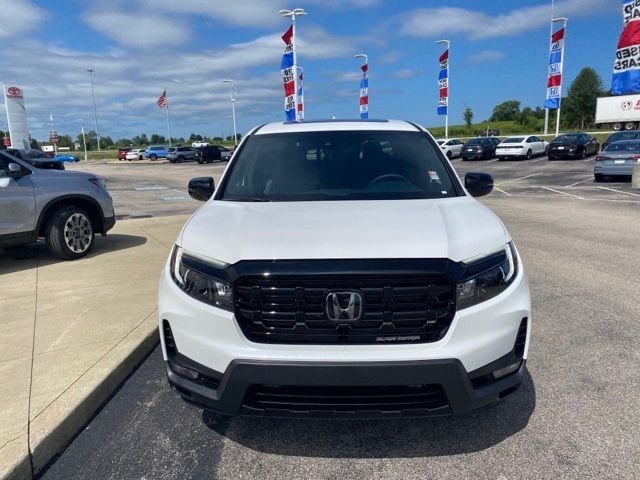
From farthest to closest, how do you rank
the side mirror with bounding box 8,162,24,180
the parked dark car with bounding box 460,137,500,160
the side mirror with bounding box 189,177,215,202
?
the parked dark car with bounding box 460,137,500,160
the side mirror with bounding box 8,162,24,180
the side mirror with bounding box 189,177,215,202

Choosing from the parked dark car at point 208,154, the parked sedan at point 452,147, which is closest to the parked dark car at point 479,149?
the parked sedan at point 452,147

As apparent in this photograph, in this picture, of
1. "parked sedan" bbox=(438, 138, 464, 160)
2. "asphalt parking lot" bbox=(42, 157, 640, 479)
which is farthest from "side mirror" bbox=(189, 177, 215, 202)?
"parked sedan" bbox=(438, 138, 464, 160)

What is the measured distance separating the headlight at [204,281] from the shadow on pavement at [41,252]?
4954 mm

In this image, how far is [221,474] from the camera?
8.55 ft

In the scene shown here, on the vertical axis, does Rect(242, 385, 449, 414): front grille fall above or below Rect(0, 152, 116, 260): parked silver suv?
below

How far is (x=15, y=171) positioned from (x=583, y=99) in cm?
10281

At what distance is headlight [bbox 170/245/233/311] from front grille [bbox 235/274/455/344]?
0.13 meters

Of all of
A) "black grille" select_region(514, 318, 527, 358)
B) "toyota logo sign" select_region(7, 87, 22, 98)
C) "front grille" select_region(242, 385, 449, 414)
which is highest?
"toyota logo sign" select_region(7, 87, 22, 98)

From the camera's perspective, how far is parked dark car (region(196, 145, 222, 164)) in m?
48.4

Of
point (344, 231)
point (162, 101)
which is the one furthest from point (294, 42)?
point (162, 101)

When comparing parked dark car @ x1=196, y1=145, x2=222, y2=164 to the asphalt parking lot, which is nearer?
the asphalt parking lot

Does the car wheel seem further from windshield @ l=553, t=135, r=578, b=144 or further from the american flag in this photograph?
the american flag

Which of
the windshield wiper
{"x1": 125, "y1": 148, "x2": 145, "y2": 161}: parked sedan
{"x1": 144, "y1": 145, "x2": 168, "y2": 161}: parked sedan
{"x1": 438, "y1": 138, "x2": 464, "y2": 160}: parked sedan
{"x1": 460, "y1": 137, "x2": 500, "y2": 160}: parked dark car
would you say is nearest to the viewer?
the windshield wiper

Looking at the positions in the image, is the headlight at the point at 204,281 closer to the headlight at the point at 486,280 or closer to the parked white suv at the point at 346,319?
the parked white suv at the point at 346,319
